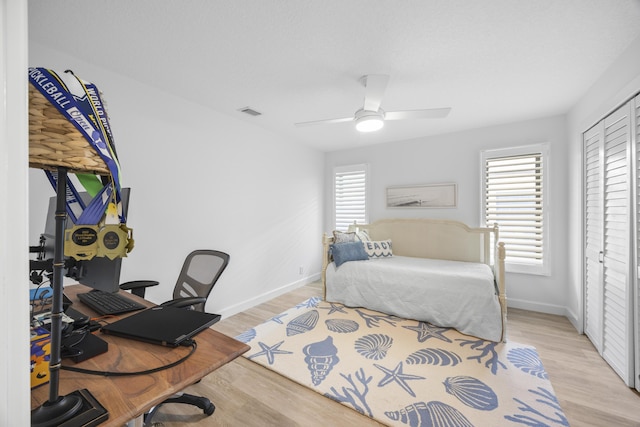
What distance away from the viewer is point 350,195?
485cm

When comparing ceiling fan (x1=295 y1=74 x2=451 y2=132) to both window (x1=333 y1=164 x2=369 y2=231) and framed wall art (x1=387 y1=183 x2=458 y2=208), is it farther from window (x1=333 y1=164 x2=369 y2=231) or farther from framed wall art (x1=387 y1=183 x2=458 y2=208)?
window (x1=333 y1=164 x2=369 y2=231)

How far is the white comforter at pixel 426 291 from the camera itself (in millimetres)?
2635

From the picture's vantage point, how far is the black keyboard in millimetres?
1241

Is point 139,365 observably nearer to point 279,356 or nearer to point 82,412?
point 82,412

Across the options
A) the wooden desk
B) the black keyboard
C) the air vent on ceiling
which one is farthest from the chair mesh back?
the air vent on ceiling

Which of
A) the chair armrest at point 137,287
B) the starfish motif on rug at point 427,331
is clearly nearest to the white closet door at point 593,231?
the starfish motif on rug at point 427,331

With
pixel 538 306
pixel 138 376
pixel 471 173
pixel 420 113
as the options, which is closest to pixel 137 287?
pixel 138 376

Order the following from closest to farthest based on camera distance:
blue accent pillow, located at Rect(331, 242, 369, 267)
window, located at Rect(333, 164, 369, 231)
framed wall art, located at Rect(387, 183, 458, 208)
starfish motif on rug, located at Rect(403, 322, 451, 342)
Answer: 1. starfish motif on rug, located at Rect(403, 322, 451, 342)
2. blue accent pillow, located at Rect(331, 242, 369, 267)
3. framed wall art, located at Rect(387, 183, 458, 208)
4. window, located at Rect(333, 164, 369, 231)

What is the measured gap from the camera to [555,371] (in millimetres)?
2117

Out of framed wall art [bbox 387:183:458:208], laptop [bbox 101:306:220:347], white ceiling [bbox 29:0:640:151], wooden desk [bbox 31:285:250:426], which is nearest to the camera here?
wooden desk [bbox 31:285:250:426]

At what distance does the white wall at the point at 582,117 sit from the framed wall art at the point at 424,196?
1281 millimetres

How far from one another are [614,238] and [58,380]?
3337mm

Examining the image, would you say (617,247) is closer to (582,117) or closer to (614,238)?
(614,238)

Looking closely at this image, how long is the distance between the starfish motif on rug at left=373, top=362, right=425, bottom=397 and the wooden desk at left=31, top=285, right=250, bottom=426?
1.53 m
